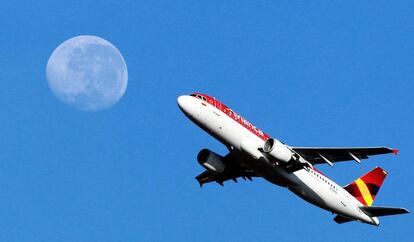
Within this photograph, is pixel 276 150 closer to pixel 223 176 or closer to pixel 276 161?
pixel 276 161

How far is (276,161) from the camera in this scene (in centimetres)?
6500

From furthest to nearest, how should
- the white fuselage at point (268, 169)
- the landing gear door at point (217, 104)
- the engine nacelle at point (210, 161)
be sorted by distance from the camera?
1. the engine nacelle at point (210, 161)
2. the landing gear door at point (217, 104)
3. the white fuselage at point (268, 169)

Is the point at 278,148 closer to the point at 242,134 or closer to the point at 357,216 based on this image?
the point at 242,134

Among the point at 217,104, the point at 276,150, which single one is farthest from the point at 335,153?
the point at 217,104

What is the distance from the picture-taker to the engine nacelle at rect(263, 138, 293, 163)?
210 ft

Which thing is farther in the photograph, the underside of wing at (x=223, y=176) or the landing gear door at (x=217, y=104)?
the underside of wing at (x=223, y=176)

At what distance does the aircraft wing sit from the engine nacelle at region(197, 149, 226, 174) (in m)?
6.86

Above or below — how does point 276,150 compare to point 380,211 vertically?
above

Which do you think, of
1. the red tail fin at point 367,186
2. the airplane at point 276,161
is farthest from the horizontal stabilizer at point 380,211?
the red tail fin at point 367,186

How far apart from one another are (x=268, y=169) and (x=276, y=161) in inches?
58.6

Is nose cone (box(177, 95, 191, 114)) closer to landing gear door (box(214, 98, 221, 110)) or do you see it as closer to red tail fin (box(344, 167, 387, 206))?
landing gear door (box(214, 98, 221, 110))

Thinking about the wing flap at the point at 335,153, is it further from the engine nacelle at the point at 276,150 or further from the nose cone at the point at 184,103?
the nose cone at the point at 184,103

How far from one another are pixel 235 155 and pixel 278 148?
3.31 metres

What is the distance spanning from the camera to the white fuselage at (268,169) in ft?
207
